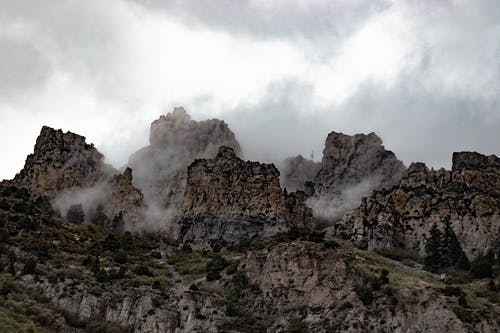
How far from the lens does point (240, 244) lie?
126312mm

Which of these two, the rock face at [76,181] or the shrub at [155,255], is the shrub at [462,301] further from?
the rock face at [76,181]

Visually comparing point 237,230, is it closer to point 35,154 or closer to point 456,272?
point 456,272

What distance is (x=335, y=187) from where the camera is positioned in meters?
186

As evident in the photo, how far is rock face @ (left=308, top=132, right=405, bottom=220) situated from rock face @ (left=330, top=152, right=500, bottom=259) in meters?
28.6

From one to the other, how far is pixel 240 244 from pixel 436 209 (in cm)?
3612

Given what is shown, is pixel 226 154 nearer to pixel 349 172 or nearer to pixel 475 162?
pixel 349 172

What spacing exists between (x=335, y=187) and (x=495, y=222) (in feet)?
201

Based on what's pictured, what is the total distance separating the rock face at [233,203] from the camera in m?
140

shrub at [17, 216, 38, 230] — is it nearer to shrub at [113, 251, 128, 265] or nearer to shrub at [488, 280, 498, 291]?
shrub at [113, 251, 128, 265]

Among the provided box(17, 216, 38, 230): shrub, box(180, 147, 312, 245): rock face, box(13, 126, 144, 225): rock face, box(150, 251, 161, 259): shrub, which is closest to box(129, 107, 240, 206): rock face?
box(13, 126, 144, 225): rock face

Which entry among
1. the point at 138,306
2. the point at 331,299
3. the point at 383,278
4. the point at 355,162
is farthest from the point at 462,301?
the point at 355,162

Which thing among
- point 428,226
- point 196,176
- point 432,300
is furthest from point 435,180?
Answer: point 432,300

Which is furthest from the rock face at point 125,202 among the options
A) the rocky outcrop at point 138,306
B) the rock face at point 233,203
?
the rocky outcrop at point 138,306

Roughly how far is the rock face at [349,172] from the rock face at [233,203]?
2779 centimetres
